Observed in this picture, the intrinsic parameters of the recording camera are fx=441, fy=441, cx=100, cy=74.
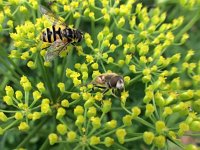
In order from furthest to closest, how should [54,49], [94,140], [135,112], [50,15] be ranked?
[50,15] < [54,49] < [135,112] < [94,140]

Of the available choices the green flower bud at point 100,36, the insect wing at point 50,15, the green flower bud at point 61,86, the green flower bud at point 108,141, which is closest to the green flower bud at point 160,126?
the green flower bud at point 108,141

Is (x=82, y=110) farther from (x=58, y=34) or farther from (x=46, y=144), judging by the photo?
(x=58, y=34)

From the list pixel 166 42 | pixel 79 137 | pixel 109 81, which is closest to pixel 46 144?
pixel 79 137

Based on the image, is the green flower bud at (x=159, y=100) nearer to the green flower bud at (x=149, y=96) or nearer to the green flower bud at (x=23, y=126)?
the green flower bud at (x=149, y=96)

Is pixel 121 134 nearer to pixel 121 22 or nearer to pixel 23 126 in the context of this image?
pixel 23 126

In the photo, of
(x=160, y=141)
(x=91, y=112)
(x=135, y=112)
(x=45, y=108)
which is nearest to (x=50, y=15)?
(x=45, y=108)
